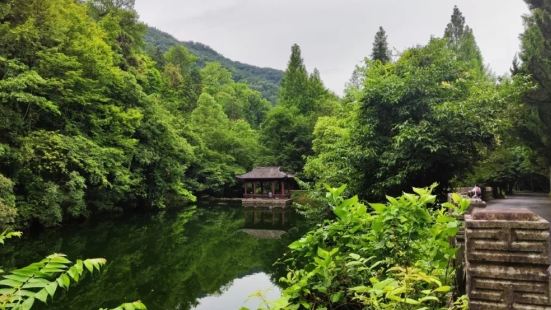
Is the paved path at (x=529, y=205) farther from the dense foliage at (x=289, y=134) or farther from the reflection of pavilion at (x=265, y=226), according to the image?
the dense foliage at (x=289, y=134)

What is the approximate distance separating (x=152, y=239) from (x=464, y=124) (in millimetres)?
12913

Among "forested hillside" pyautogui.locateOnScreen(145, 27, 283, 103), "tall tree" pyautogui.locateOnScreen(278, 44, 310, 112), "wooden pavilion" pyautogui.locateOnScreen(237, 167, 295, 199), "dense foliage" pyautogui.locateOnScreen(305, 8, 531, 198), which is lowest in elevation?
"wooden pavilion" pyautogui.locateOnScreen(237, 167, 295, 199)

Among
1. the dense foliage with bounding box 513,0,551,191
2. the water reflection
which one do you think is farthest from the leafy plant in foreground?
the dense foliage with bounding box 513,0,551,191

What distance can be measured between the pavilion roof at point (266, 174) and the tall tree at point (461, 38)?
20.2 meters

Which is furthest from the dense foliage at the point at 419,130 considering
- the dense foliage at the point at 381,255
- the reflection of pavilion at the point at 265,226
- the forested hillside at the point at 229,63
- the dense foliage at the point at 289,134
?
the forested hillside at the point at 229,63

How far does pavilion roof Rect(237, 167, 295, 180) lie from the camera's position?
3584 cm

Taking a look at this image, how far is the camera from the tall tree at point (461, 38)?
38781 mm

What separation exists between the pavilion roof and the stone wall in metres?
33.6

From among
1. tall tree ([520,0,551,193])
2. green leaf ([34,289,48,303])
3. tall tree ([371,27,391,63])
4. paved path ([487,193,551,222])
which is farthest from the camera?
tall tree ([371,27,391,63])

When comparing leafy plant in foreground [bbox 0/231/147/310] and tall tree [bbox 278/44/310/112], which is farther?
tall tree [bbox 278/44/310/112]

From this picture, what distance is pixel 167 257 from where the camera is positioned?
13.6 metres

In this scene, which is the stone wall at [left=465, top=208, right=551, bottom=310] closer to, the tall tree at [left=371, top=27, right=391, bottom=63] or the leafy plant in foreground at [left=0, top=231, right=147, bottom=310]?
the leafy plant in foreground at [left=0, top=231, right=147, bottom=310]

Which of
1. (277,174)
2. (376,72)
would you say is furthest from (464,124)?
(277,174)

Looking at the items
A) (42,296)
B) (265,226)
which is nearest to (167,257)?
(265,226)
